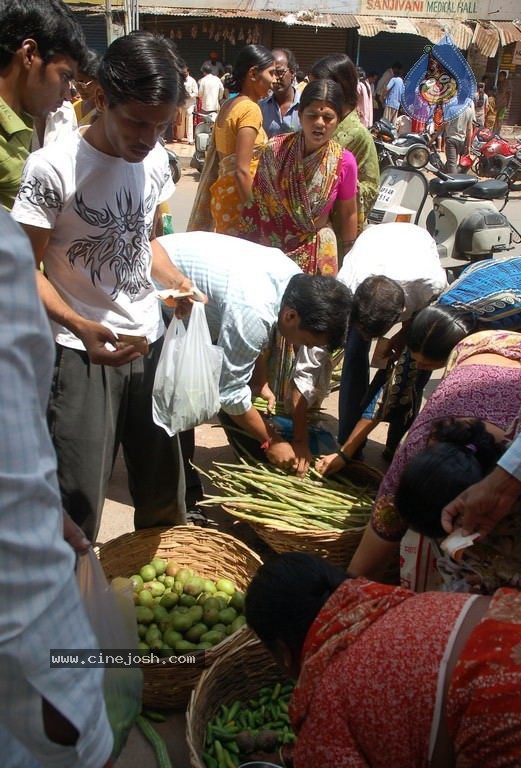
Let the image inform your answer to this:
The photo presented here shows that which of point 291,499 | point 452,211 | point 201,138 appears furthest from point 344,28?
point 291,499

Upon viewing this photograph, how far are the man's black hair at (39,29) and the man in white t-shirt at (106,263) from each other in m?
0.15

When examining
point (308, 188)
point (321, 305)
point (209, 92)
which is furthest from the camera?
point (209, 92)

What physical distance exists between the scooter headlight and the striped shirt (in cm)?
490

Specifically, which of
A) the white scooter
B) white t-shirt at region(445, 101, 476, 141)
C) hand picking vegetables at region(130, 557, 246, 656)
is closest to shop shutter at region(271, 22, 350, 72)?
white t-shirt at region(445, 101, 476, 141)

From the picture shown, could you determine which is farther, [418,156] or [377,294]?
[418,156]

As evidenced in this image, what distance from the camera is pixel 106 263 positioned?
7.19 feet

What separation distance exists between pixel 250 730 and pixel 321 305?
1.45 meters

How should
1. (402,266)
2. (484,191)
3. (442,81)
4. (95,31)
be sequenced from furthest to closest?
1. (95,31)
2. (484,191)
3. (442,81)
4. (402,266)

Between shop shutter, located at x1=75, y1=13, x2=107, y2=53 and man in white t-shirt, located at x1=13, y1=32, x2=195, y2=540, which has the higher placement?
shop shutter, located at x1=75, y1=13, x2=107, y2=53

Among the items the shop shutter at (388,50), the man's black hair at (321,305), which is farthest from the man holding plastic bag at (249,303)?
the shop shutter at (388,50)

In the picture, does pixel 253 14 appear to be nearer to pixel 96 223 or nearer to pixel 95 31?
pixel 95 31

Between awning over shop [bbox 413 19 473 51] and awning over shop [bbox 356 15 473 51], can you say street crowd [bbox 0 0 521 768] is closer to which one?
awning over shop [bbox 356 15 473 51]

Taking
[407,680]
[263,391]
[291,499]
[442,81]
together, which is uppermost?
[442,81]

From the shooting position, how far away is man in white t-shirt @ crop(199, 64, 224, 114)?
45.5 ft
